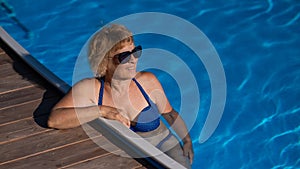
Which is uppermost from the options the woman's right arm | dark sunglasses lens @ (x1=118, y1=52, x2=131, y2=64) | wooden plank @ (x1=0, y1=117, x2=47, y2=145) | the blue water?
dark sunglasses lens @ (x1=118, y1=52, x2=131, y2=64)

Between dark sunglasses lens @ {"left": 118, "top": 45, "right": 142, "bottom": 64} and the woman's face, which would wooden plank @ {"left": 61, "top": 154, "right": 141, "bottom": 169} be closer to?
the woman's face

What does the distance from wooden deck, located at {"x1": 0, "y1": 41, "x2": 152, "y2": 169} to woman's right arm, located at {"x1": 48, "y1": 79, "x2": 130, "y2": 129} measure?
0.45 feet

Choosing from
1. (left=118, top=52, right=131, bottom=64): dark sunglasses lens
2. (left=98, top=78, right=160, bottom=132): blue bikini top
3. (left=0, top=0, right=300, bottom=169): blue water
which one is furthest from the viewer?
(left=0, top=0, right=300, bottom=169): blue water

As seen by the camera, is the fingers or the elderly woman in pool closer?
the elderly woman in pool

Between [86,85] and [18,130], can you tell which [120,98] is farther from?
[18,130]

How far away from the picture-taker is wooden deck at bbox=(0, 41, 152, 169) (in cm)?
441

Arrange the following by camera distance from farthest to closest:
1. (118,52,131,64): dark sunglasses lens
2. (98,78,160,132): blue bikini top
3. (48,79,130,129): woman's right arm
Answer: (98,78,160,132): blue bikini top < (48,79,130,129): woman's right arm < (118,52,131,64): dark sunglasses lens

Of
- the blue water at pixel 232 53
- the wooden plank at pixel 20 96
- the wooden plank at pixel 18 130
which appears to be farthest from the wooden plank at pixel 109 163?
the blue water at pixel 232 53


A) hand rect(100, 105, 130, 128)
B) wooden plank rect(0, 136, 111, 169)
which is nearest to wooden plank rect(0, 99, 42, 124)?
wooden plank rect(0, 136, 111, 169)

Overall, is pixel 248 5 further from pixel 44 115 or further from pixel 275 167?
pixel 44 115

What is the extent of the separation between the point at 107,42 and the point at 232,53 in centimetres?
340

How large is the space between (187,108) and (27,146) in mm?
2609

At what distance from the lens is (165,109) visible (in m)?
4.88

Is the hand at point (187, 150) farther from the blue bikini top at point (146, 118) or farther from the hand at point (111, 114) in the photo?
the hand at point (111, 114)
